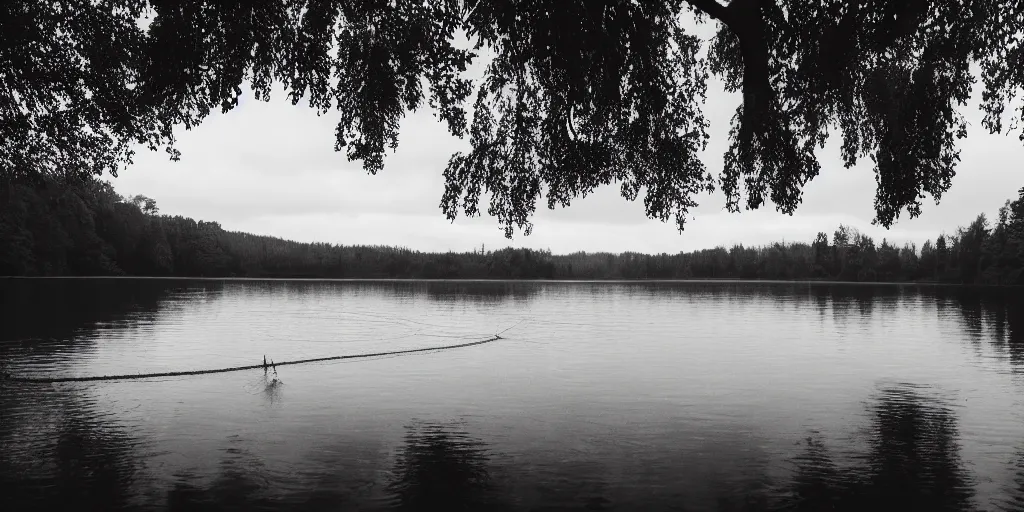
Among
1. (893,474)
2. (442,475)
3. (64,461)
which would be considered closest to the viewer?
(442,475)

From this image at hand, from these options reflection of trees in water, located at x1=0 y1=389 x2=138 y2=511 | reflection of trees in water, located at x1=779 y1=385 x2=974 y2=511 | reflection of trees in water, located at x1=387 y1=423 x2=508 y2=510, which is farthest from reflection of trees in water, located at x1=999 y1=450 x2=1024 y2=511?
reflection of trees in water, located at x1=0 y1=389 x2=138 y2=511

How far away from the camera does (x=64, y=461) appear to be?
16.3 metres

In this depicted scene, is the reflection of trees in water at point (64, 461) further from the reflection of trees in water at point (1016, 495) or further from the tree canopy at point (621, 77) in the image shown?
the reflection of trees in water at point (1016, 495)

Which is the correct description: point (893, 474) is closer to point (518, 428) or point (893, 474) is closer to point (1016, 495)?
point (1016, 495)

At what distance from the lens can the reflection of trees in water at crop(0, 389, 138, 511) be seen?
13.8m

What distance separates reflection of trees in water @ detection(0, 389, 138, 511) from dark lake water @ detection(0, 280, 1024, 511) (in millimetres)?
63

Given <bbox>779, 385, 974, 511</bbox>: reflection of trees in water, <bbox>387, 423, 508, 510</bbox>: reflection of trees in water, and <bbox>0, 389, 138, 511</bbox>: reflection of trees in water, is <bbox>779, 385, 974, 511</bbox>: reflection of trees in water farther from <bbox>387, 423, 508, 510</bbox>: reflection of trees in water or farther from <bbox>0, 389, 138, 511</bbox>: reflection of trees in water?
<bbox>0, 389, 138, 511</bbox>: reflection of trees in water

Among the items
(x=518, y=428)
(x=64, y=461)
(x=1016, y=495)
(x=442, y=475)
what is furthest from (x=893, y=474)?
(x=64, y=461)

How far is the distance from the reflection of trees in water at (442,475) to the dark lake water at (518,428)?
64mm

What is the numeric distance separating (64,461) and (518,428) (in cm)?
1003

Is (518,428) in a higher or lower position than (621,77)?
lower

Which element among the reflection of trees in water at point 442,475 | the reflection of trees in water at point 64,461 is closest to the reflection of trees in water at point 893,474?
the reflection of trees in water at point 442,475

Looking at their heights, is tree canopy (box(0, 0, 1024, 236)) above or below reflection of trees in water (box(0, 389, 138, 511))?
above

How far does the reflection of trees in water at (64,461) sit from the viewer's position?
1380cm
